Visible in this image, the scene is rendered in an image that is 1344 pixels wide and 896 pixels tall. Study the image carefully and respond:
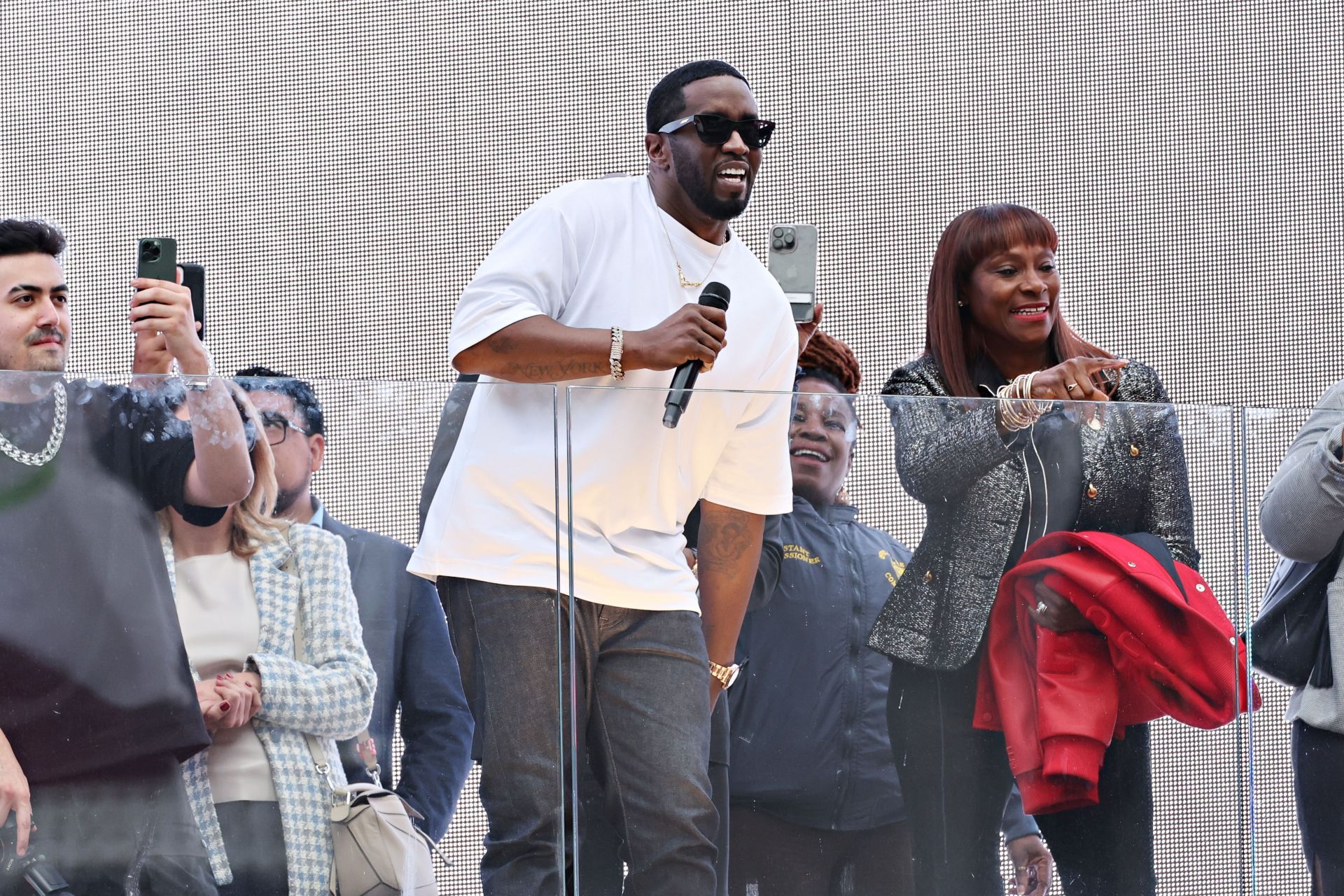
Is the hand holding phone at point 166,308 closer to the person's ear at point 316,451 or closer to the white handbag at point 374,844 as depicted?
the person's ear at point 316,451

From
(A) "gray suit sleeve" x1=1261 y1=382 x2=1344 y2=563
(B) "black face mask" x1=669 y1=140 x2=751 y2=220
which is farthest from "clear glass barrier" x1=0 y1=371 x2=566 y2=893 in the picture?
(A) "gray suit sleeve" x1=1261 y1=382 x2=1344 y2=563

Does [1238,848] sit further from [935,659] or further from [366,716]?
[366,716]

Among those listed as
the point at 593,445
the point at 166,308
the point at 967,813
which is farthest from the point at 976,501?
the point at 166,308

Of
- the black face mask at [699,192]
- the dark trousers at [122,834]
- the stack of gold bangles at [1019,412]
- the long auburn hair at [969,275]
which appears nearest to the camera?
the dark trousers at [122,834]

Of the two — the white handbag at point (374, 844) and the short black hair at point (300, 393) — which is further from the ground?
the short black hair at point (300, 393)

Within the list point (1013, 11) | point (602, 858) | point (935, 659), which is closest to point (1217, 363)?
point (1013, 11)

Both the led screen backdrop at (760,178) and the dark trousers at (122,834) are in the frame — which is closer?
the dark trousers at (122,834)

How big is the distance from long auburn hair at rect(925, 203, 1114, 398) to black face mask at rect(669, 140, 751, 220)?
349 mm

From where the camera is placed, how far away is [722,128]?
6.92ft

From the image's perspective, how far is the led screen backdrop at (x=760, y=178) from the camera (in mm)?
3986

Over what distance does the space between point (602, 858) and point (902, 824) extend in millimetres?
366

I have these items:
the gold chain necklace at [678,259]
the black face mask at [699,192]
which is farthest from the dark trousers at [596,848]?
the black face mask at [699,192]

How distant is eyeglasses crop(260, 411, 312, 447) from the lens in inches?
71.4

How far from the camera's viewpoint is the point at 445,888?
176 cm
